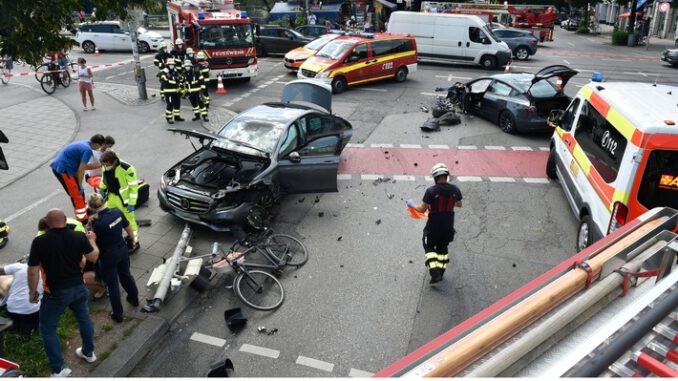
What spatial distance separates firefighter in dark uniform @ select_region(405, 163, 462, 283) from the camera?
645 centimetres

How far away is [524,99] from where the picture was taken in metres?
13.3

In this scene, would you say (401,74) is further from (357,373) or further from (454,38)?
(357,373)

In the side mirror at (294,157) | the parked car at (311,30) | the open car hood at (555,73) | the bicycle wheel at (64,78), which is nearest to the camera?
the side mirror at (294,157)

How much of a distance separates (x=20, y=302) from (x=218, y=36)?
45.8 ft

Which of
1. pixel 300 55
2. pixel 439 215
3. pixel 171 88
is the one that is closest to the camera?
pixel 439 215

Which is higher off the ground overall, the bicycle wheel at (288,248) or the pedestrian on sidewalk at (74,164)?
the pedestrian on sidewalk at (74,164)

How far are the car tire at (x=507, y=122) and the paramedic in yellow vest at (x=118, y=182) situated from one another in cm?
992

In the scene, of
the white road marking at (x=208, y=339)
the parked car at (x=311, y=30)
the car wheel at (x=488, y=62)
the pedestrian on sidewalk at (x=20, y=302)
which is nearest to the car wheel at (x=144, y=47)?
the parked car at (x=311, y=30)

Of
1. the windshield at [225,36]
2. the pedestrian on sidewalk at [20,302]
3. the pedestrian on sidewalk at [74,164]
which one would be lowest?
the pedestrian on sidewalk at [20,302]

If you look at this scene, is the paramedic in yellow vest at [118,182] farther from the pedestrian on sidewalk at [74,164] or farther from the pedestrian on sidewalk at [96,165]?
the pedestrian on sidewalk at [96,165]

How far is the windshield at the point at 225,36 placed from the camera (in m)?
17.6

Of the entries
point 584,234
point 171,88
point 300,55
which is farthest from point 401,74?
point 584,234

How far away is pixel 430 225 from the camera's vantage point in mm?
6645

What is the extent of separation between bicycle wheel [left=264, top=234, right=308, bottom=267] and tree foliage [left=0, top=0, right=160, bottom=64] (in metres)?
3.79
